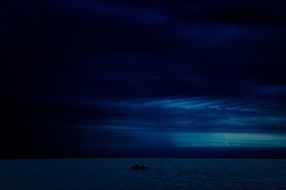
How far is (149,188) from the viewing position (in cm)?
11850

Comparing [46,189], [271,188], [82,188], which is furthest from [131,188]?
[271,188]

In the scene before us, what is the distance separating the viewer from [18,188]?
11481cm

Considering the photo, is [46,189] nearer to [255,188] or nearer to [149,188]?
[149,188]

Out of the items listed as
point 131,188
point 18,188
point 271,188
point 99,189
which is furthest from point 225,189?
point 18,188

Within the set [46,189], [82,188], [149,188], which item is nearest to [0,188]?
[46,189]

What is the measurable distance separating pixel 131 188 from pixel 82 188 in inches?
531

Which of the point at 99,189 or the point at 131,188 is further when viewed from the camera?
the point at 131,188

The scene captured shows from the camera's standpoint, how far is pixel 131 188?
11994 cm

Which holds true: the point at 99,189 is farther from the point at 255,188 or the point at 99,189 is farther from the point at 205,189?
the point at 255,188

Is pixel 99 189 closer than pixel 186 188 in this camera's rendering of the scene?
Yes

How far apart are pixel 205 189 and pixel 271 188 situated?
62.5 feet

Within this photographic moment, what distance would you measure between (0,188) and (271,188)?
239 ft

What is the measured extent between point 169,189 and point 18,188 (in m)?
39.8

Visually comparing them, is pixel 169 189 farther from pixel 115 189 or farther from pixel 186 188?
pixel 115 189
